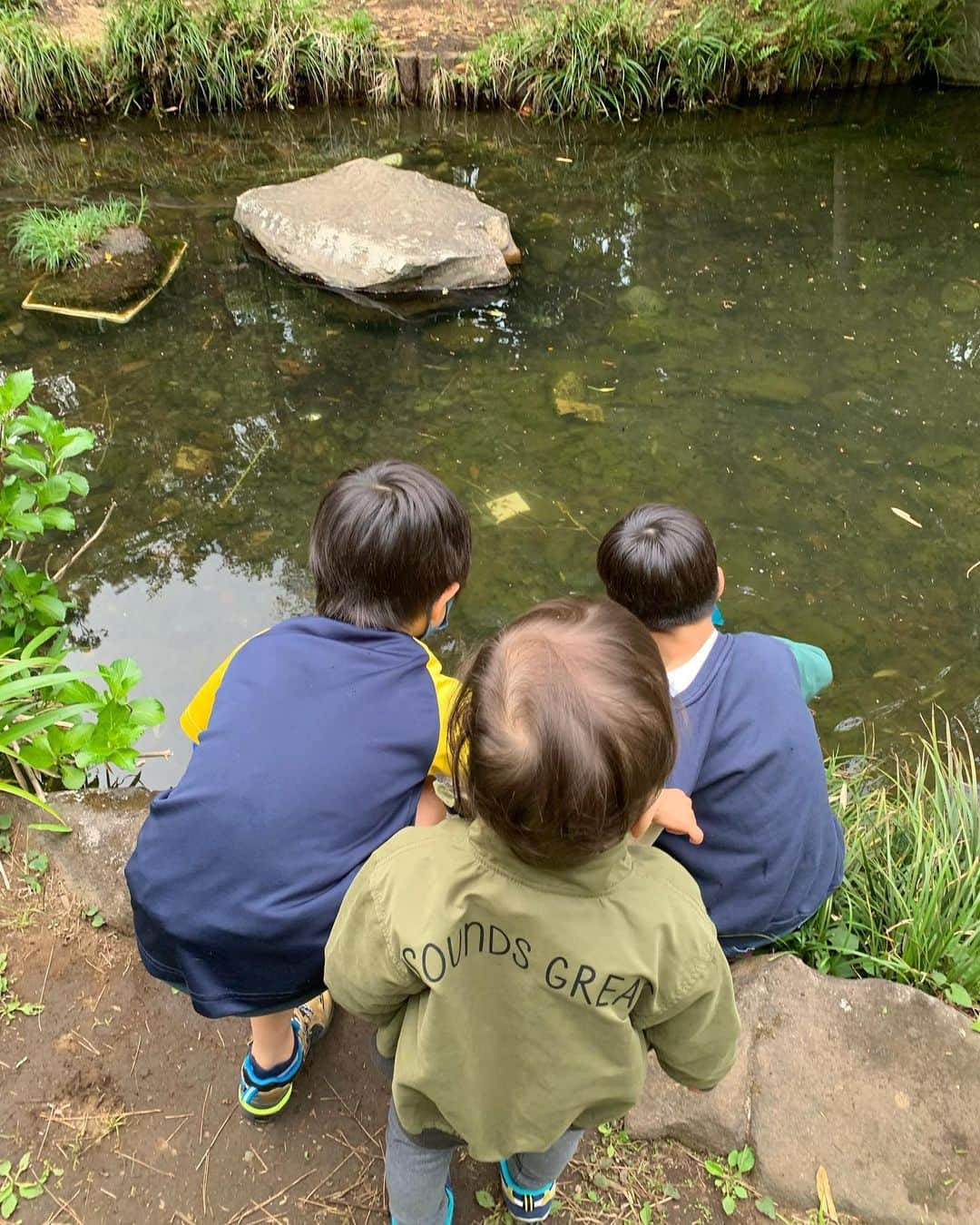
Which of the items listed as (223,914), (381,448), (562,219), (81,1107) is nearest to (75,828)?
(81,1107)

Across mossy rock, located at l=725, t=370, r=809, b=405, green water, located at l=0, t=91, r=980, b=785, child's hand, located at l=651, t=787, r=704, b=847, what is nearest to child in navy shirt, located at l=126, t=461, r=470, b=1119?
child's hand, located at l=651, t=787, r=704, b=847

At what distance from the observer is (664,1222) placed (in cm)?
168

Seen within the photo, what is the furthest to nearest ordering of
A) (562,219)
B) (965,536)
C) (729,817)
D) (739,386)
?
(562,219) → (739,386) → (965,536) → (729,817)

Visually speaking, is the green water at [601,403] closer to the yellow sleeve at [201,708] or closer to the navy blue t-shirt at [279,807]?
the yellow sleeve at [201,708]

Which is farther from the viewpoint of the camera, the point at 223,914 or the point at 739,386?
the point at 739,386

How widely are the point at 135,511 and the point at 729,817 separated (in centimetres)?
302

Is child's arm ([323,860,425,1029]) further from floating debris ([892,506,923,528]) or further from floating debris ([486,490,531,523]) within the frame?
floating debris ([892,506,923,528])

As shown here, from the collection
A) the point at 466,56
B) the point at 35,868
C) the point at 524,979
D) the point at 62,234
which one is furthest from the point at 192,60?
the point at 524,979

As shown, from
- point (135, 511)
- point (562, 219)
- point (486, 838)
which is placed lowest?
point (135, 511)

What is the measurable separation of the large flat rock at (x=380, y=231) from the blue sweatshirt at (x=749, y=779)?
4090 millimetres

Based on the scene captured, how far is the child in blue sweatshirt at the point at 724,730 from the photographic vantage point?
5.26 ft

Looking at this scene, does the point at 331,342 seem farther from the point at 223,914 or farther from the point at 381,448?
the point at 223,914

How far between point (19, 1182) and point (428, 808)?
1.09 metres

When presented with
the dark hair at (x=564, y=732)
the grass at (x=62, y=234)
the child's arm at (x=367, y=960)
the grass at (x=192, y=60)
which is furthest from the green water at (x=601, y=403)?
the dark hair at (x=564, y=732)
